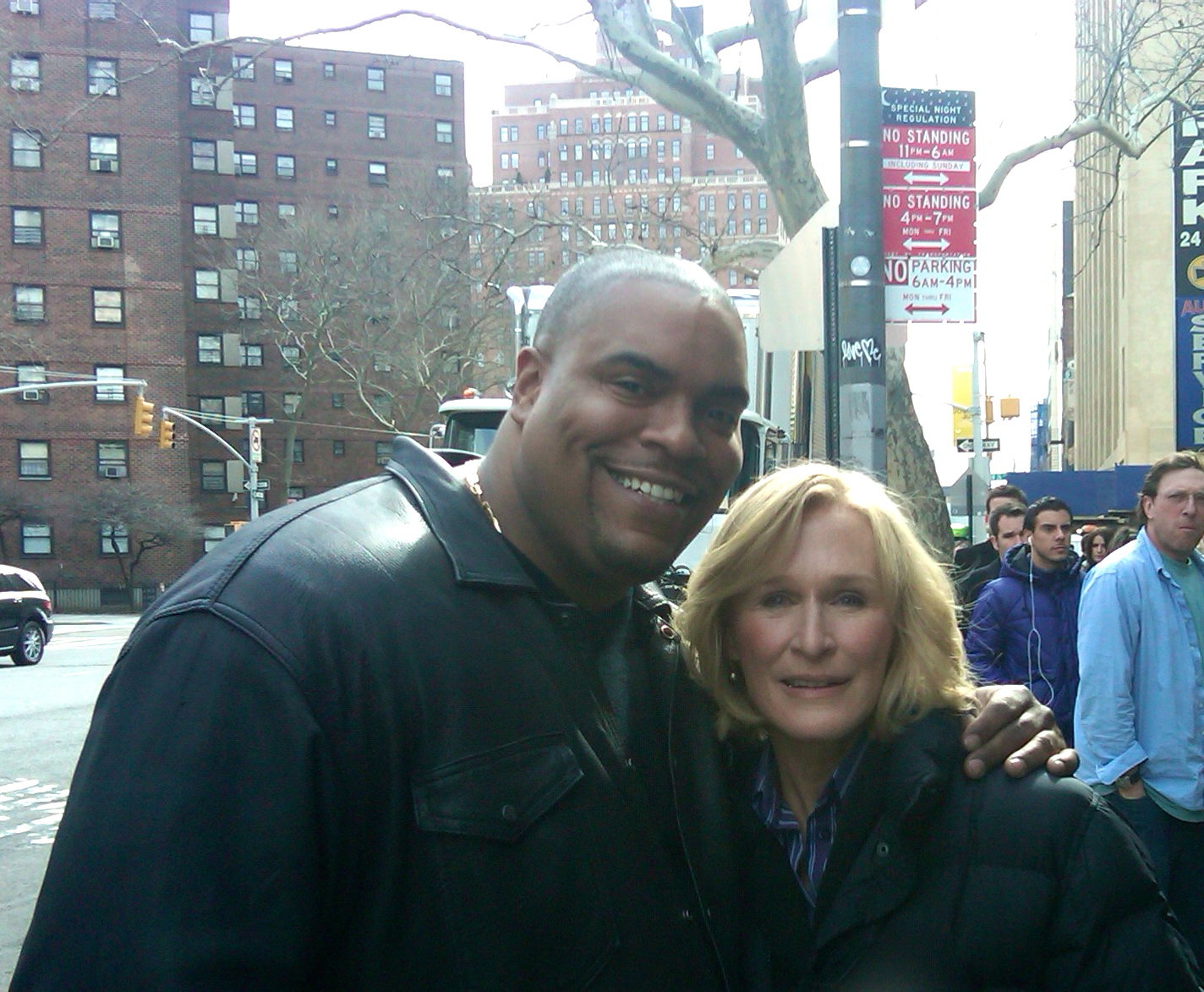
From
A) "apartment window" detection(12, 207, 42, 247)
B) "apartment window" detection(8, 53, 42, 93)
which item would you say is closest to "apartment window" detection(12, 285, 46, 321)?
"apartment window" detection(12, 207, 42, 247)

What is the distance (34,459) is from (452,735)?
52053 millimetres

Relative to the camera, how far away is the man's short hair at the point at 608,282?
6.93 ft

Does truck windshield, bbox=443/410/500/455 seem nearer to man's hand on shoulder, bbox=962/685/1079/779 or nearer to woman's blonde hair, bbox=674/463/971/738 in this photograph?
woman's blonde hair, bbox=674/463/971/738

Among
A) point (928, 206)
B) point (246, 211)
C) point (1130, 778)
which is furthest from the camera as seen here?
point (246, 211)

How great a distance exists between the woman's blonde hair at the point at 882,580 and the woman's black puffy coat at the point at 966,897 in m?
0.12

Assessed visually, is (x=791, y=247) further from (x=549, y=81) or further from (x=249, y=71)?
(x=549, y=81)

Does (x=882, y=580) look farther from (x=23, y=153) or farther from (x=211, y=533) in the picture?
(x=211, y=533)

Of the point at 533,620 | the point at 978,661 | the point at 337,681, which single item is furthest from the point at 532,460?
the point at 978,661

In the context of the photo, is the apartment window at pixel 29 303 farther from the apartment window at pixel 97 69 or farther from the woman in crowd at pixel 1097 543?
the woman in crowd at pixel 1097 543

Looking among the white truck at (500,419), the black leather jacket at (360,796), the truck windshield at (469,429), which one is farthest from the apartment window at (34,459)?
the black leather jacket at (360,796)

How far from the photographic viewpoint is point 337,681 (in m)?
1.67

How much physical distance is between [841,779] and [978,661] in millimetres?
4765

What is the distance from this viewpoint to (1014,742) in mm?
2205

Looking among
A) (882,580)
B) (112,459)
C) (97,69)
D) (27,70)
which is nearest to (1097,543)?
(882,580)
